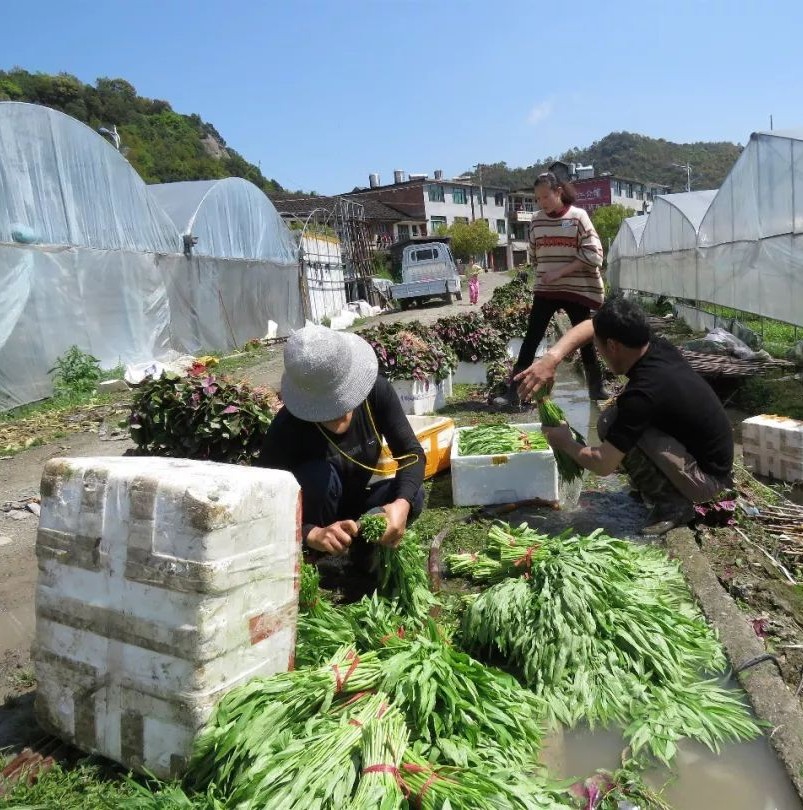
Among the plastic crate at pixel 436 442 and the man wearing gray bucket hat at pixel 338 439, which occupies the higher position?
the man wearing gray bucket hat at pixel 338 439

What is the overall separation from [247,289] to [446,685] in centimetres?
1631

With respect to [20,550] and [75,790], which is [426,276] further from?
[75,790]

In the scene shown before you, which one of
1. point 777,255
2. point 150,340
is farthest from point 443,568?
point 150,340

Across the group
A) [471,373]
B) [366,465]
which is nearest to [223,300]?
[471,373]

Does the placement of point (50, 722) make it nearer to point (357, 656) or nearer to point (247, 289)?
point (357, 656)

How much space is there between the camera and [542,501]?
14.1ft

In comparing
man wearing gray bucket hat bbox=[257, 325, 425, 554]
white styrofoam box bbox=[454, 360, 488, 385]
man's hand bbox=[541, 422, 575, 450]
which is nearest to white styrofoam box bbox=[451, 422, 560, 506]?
man's hand bbox=[541, 422, 575, 450]

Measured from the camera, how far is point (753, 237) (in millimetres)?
10344

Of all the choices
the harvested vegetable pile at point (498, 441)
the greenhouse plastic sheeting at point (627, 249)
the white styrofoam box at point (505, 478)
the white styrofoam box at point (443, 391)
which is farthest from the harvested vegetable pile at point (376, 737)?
the greenhouse plastic sheeting at point (627, 249)

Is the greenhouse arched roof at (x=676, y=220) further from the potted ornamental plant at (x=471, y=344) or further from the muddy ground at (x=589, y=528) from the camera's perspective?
the muddy ground at (x=589, y=528)

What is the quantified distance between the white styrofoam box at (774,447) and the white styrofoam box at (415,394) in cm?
291

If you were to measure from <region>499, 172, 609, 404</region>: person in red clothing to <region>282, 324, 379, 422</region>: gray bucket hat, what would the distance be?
3.35 m

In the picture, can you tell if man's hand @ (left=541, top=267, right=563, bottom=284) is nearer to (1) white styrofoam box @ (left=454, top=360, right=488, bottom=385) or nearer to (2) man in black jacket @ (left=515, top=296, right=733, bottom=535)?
(1) white styrofoam box @ (left=454, top=360, right=488, bottom=385)

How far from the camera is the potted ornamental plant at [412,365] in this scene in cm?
664
